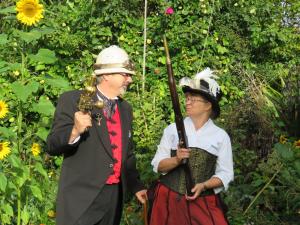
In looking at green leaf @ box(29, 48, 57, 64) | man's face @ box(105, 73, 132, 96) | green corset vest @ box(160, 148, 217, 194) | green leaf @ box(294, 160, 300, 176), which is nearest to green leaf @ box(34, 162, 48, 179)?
green leaf @ box(29, 48, 57, 64)

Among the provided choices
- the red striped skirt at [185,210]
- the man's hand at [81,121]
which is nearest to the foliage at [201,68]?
the red striped skirt at [185,210]

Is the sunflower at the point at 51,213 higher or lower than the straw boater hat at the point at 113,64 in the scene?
lower

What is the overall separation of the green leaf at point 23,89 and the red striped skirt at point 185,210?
957 millimetres

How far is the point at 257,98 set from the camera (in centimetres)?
640

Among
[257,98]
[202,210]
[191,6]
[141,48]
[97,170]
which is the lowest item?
[202,210]

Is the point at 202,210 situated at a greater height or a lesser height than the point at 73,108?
lesser

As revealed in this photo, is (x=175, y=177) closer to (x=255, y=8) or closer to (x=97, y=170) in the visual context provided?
(x=97, y=170)

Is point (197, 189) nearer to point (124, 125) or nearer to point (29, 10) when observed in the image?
point (124, 125)

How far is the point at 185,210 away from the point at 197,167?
0.79 feet

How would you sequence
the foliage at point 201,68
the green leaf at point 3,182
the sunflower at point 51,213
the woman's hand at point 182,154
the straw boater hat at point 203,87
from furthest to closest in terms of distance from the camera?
the foliage at point 201,68 → the sunflower at point 51,213 → the green leaf at point 3,182 → the straw boater hat at point 203,87 → the woman's hand at point 182,154

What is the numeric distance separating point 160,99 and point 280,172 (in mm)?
1870

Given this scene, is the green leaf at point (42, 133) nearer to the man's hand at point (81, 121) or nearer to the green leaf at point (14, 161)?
the green leaf at point (14, 161)

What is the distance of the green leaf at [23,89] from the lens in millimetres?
3516

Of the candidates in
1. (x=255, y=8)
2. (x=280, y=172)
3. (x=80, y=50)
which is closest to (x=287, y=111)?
(x=280, y=172)
